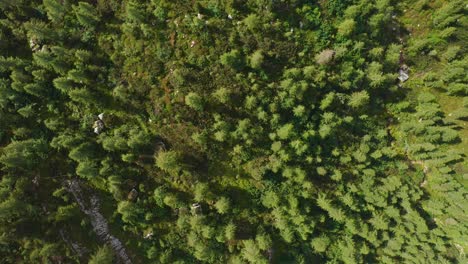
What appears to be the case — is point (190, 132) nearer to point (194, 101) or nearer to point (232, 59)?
point (194, 101)

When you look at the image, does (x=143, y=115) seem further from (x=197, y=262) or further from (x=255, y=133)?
Answer: (x=197, y=262)

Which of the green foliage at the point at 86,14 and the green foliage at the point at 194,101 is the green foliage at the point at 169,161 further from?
the green foliage at the point at 86,14

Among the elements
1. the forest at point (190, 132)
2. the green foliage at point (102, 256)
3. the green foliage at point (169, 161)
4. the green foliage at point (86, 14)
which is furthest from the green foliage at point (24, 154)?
the green foliage at point (86, 14)

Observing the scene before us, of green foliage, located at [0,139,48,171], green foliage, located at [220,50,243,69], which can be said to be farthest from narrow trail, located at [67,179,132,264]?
green foliage, located at [220,50,243,69]

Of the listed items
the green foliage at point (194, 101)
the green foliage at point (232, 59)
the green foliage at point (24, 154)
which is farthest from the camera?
the green foliage at point (232, 59)

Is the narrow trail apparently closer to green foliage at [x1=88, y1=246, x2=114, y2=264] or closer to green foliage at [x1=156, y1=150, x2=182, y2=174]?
green foliage at [x1=88, y1=246, x2=114, y2=264]
